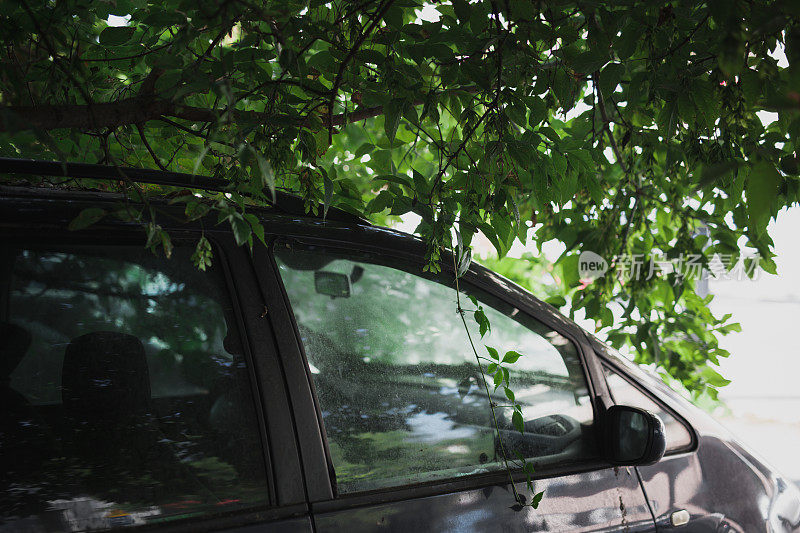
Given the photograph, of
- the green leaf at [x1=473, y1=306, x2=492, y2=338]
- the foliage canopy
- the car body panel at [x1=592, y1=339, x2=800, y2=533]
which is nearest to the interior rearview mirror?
the foliage canopy

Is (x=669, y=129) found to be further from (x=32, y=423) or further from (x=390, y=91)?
(x=32, y=423)

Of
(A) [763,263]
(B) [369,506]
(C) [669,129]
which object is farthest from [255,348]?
(A) [763,263]

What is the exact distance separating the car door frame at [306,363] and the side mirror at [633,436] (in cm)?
5

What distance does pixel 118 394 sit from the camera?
60.6 inches

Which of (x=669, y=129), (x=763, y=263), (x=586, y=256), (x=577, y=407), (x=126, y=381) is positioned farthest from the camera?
(x=586, y=256)

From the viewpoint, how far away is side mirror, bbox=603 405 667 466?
204 centimetres

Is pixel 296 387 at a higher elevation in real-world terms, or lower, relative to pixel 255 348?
lower

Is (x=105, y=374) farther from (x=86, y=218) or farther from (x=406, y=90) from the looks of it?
(x=406, y=90)

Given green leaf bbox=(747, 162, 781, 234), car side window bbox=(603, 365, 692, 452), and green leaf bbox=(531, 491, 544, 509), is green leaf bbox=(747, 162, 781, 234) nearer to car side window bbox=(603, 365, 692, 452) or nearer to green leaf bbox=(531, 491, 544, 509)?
green leaf bbox=(531, 491, 544, 509)

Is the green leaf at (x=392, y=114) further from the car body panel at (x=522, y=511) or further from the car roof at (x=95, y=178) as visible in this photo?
the car body panel at (x=522, y=511)

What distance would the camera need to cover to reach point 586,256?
3.63m

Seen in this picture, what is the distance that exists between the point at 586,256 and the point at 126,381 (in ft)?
8.71

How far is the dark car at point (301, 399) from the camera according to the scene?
58.0 inches

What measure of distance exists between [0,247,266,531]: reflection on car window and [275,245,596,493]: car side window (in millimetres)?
242
